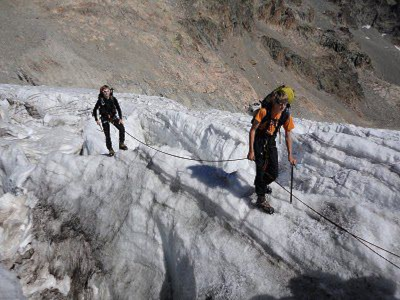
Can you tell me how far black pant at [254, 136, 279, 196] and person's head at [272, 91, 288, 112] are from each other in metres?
0.59

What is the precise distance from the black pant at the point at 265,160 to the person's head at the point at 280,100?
587mm

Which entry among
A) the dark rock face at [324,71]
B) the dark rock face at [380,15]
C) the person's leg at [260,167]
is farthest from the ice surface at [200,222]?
the dark rock face at [380,15]

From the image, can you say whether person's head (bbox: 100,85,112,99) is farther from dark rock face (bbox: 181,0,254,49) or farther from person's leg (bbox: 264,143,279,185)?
dark rock face (bbox: 181,0,254,49)

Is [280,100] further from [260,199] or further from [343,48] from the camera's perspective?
[343,48]

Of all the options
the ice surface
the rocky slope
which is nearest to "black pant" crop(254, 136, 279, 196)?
the ice surface

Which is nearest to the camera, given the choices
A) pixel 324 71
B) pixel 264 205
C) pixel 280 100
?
pixel 280 100

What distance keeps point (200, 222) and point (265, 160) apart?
5.20ft

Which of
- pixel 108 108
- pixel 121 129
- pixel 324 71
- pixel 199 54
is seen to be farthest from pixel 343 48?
pixel 108 108

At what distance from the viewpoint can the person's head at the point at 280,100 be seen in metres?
5.23

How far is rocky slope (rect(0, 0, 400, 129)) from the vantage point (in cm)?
2838

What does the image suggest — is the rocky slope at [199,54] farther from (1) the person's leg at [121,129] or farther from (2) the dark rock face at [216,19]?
(1) the person's leg at [121,129]

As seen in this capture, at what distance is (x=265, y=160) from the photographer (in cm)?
571

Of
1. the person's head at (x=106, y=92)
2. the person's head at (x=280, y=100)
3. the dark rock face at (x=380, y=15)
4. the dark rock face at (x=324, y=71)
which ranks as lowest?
the dark rock face at (x=324, y=71)

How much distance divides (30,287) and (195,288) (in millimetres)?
3689
